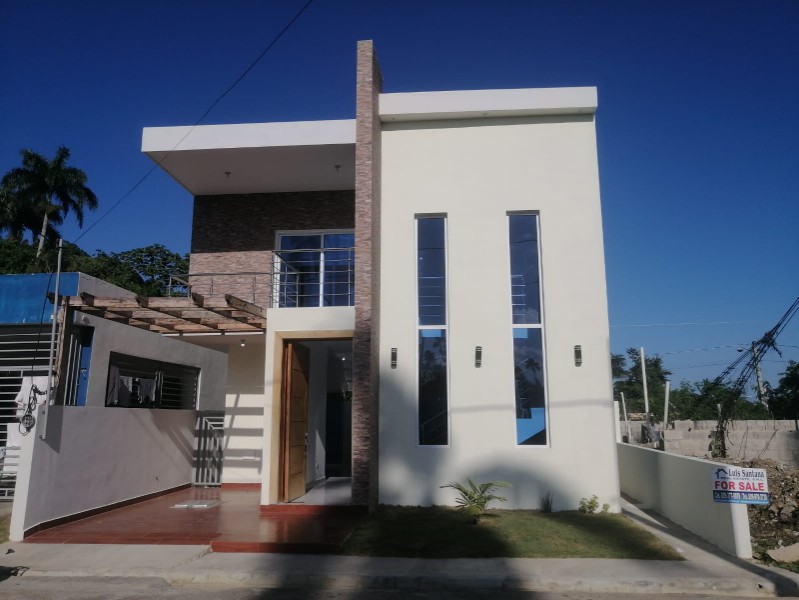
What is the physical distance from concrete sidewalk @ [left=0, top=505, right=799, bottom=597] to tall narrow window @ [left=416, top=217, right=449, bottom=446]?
3.28 metres

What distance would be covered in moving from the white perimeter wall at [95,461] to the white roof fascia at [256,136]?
5212 millimetres

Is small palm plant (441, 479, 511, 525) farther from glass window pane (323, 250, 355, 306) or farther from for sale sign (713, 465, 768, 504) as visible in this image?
glass window pane (323, 250, 355, 306)

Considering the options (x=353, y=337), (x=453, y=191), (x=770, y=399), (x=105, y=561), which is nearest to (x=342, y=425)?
(x=353, y=337)

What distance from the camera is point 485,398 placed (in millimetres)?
10383

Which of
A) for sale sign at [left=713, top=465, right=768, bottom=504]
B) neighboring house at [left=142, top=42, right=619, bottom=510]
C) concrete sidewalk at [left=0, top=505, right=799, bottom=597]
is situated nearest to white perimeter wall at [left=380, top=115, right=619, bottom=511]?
neighboring house at [left=142, top=42, right=619, bottom=510]

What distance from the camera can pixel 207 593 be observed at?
21.4ft

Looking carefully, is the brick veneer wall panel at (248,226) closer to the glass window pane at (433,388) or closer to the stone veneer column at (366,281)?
the stone veneer column at (366,281)

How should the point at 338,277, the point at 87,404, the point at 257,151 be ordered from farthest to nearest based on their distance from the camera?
the point at 338,277 → the point at 87,404 → the point at 257,151

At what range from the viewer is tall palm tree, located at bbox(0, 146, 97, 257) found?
3631cm

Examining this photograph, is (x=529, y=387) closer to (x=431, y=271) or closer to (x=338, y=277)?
(x=431, y=271)

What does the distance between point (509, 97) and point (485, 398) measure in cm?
544

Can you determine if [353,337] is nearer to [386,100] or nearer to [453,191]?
[453,191]

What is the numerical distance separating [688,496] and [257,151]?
9601 mm

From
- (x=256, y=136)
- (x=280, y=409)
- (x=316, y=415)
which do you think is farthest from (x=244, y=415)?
(x=256, y=136)
